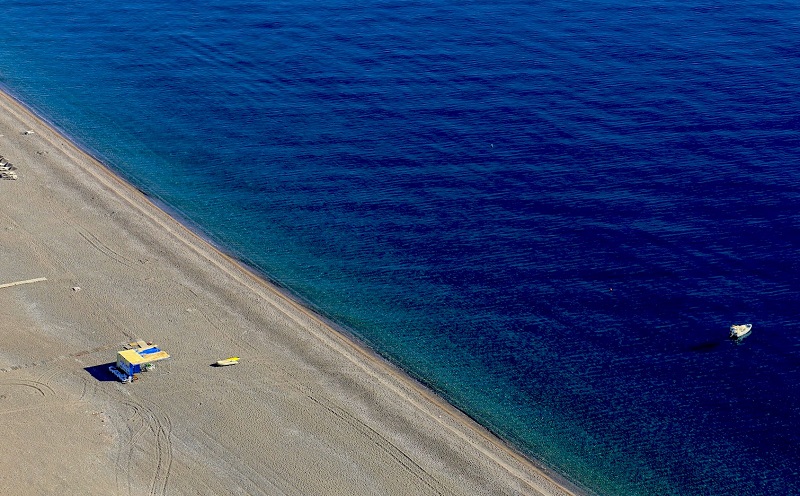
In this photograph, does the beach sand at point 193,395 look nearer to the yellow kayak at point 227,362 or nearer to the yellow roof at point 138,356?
the yellow kayak at point 227,362

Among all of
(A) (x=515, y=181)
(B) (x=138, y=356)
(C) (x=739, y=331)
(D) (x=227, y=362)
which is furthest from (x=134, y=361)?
(C) (x=739, y=331)

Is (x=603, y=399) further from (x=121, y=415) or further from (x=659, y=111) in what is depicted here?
(x=659, y=111)

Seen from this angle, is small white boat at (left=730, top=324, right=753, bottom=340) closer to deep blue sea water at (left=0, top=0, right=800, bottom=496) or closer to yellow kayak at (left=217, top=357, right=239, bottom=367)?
deep blue sea water at (left=0, top=0, right=800, bottom=496)

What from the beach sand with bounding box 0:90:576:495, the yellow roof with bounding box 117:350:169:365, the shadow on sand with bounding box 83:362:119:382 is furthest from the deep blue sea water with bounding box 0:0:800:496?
the shadow on sand with bounding box 83:362:119:382

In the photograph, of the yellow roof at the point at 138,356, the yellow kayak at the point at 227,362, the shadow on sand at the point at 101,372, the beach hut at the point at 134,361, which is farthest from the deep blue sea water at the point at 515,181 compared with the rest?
the shadow on sand at the point at 101,372

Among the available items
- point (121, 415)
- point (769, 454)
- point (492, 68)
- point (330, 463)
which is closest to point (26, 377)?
point (121, 415)
